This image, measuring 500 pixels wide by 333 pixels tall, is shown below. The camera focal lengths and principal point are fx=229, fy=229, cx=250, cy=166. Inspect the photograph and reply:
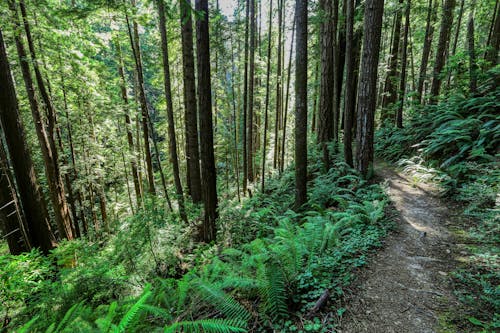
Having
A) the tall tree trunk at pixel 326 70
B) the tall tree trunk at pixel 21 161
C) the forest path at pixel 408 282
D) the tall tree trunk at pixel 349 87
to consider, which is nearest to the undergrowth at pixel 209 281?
the forest path at pixel 408 282

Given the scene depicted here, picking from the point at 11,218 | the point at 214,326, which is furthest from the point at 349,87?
the point at 11,218

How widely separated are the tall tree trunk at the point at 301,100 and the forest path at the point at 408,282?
2.49 metres

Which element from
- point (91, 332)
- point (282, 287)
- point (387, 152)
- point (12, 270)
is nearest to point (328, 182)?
point (387, 152)

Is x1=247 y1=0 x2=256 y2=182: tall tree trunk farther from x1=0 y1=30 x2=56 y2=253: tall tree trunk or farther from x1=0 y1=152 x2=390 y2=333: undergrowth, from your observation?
x1=0 y1=30 x2=56 y2=253: tall tree trunk

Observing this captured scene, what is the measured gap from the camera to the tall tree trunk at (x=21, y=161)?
15.4 ft

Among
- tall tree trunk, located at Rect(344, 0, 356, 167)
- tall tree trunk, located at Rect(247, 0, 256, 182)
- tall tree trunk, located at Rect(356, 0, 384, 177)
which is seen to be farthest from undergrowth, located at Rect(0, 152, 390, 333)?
tall tree trunk, located at Rect(247, 0, 256, 182)

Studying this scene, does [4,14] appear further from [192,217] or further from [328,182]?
[328,182]

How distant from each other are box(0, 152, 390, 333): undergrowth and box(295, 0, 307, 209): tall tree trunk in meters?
0.76

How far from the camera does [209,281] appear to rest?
10.1 feet

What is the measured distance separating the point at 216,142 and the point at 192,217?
1385 cm

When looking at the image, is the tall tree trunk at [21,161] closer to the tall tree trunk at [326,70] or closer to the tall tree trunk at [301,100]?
the tall tree trunk at [301,100]

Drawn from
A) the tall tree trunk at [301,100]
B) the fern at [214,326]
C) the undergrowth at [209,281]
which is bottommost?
the undergrowth at [209,281]

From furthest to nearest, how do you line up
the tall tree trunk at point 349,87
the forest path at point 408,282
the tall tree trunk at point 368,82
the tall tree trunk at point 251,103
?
the tall tree trunk at point 251,103, the tall tree trunk at point 349,87, the tall tree trunk at point 368,82, the forest path at point 408,282

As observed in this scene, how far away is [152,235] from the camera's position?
6398mm
